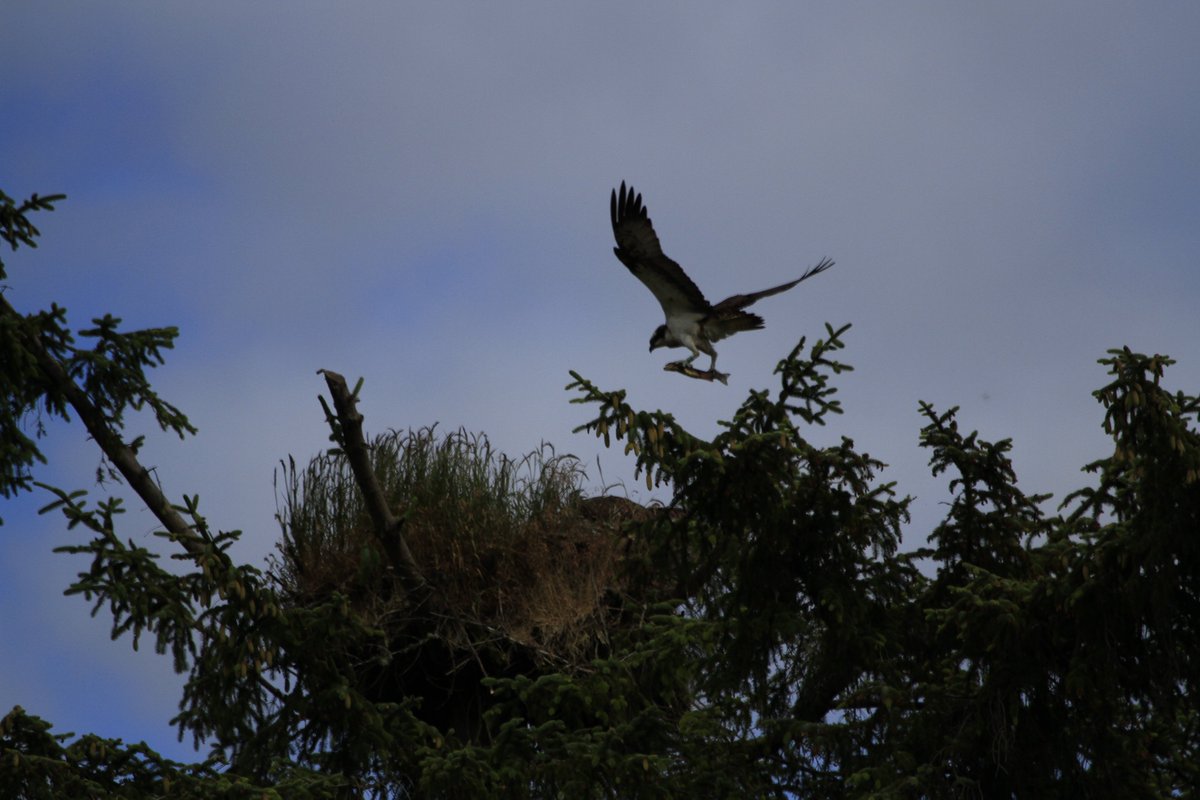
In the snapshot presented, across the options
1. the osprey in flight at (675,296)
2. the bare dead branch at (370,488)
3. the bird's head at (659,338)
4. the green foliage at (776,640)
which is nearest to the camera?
the green foliage at (776,640)

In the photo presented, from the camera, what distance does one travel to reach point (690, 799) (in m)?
7.57

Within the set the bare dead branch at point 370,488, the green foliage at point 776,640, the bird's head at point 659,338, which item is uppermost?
the bird's head at point 659,338

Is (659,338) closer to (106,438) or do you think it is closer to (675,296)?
(675,296)

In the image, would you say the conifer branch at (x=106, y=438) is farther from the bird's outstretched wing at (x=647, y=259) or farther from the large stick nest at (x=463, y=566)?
the bird's outstretched wing at (x=647, y=259)

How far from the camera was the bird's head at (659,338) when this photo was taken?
1073 cm

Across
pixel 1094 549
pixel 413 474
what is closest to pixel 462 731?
pixel 413 474

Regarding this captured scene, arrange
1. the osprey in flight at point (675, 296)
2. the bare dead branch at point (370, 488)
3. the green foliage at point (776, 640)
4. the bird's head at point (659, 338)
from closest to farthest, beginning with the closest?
the green foliage at point (776, 640) < the bare dead branch at point (370, 488) < the osprey in flight at point (675, 296) < the bird's head at point (659, 338)

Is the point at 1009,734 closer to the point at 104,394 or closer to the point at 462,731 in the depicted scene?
the point at 462,731

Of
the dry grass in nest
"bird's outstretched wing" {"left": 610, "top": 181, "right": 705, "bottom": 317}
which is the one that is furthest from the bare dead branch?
"bird's outstretched wing" {"left": 610, "top": 181, "right": 705, "bottom": 317}

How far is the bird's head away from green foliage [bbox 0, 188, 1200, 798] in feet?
7.94

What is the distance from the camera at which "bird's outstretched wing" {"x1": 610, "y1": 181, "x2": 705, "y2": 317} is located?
998 cm

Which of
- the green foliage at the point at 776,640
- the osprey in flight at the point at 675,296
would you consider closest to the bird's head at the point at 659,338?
the osprey in flight at the point at 675,296

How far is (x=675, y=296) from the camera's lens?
1037cm

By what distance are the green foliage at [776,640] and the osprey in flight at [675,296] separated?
230cm
